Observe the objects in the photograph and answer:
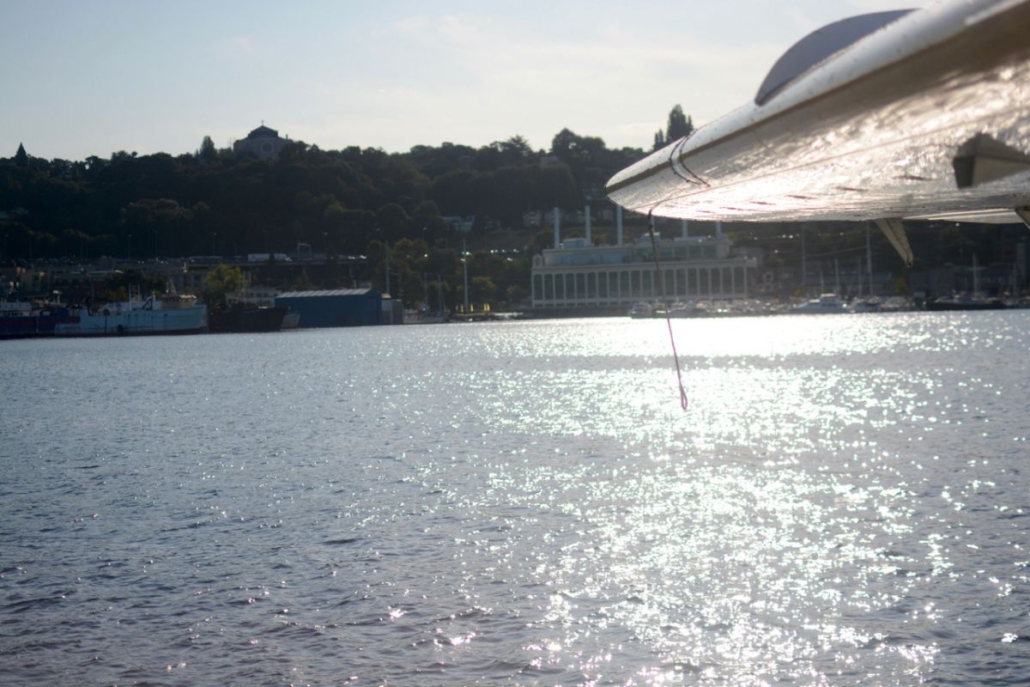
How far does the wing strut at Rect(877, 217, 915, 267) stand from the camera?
8742 millimetres

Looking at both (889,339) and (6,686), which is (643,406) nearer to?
Answer: (6,686)

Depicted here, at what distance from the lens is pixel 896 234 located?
8805 millimetres

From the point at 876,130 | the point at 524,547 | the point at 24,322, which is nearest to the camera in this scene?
the point at 876,130

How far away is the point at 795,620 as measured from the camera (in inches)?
625

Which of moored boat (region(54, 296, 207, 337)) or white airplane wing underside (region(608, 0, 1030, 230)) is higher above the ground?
white airplane wing underside (region(608, 0, 1030, 230))

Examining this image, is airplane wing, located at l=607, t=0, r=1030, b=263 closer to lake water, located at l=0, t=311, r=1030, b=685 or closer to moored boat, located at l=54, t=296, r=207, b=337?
lake water, located at l=0, t=311, r=1030, b=685

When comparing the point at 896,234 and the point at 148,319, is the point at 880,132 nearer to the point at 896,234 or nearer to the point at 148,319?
the point at 896,234

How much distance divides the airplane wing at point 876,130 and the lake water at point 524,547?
7.54 metres

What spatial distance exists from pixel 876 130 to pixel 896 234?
13.7 feet

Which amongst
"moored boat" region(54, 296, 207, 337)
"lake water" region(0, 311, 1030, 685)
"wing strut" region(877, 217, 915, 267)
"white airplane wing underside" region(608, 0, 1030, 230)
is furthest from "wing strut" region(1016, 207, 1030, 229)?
"moored boat" region(54, 296, 207, 337)

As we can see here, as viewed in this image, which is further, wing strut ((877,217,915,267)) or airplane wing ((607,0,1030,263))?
wing strut ((877,217,915,267))

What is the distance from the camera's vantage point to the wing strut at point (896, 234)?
874 centimetres

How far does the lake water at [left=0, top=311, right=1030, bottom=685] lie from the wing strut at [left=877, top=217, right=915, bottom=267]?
20.3ft

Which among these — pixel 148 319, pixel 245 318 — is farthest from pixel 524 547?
pixel 148 319
